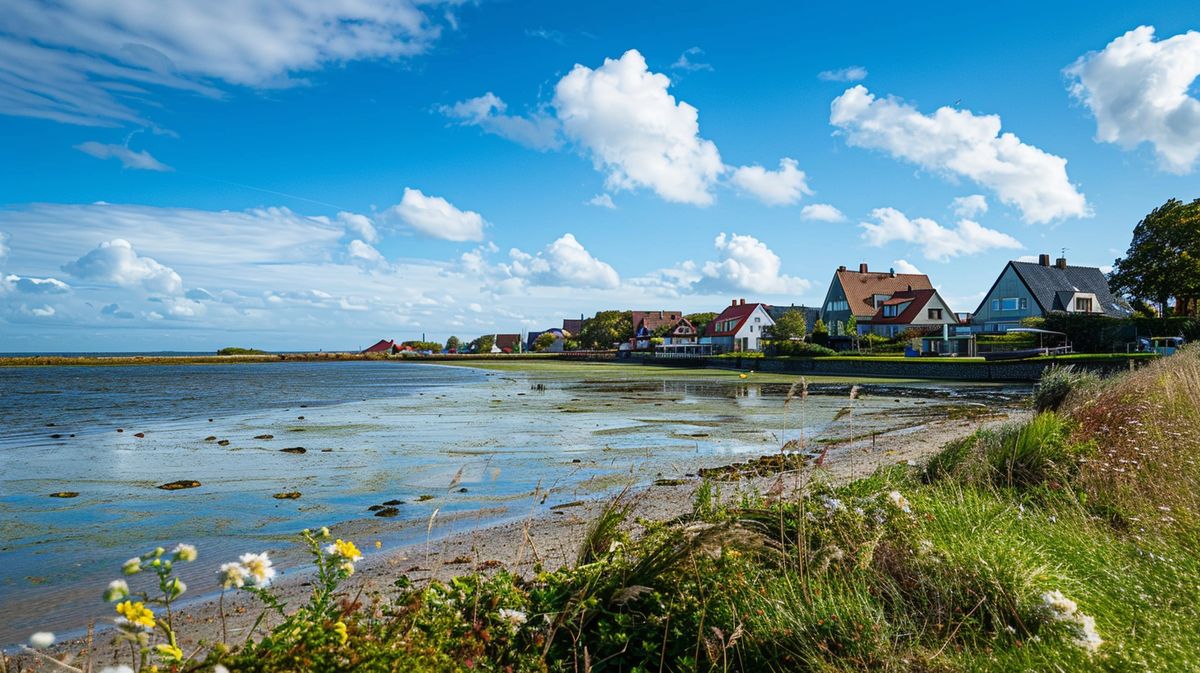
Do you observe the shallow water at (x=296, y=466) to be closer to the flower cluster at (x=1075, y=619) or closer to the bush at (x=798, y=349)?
the flower cluster at (x=1075, y=619)

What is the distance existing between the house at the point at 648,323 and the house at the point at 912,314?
173 ft

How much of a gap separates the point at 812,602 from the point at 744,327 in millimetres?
95568

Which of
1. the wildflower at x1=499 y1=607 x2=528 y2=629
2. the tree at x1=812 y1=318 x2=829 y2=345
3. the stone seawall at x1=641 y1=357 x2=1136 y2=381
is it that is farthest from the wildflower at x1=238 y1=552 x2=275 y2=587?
the tree at x1=812 y1=318 x2=829 y2=345

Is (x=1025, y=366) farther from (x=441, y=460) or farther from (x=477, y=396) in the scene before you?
(x=441, y=460)

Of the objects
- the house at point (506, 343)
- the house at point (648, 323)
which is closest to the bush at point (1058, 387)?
the house at point (648, 323)

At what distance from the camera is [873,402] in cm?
2855

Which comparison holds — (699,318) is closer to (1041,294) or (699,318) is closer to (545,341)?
(545,341)

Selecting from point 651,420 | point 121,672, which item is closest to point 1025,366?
point 651,420

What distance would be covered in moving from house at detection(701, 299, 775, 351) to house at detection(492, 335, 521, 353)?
3268 inches

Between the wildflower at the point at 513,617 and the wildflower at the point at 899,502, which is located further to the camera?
the wildflower at the point at 899,502

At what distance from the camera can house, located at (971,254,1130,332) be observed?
61781 millimetres

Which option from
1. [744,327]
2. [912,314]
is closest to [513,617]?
[912,314]

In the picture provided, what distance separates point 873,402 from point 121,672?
29712mm

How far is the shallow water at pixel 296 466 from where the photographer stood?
8586 mm
